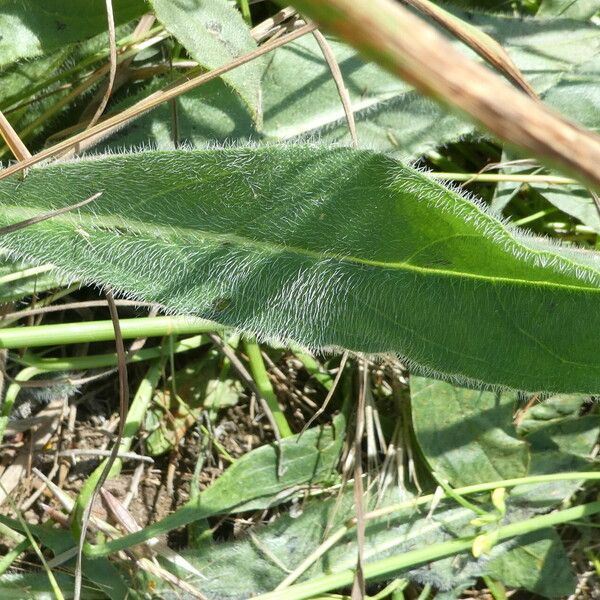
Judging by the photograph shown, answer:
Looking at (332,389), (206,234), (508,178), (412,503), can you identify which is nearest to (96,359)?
(332,389)

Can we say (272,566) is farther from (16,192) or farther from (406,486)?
(16,192)

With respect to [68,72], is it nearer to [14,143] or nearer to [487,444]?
[14,143]

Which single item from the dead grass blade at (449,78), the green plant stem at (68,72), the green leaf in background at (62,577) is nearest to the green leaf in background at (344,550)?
the green leaf in background at (62,577)

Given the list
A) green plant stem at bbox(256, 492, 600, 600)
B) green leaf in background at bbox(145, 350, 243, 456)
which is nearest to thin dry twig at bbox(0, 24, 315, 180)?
green leaf in background at bbox(145, 350, 243, 456)

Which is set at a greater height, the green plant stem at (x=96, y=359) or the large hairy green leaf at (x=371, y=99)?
the large hairy green leaf at (x=371, y=99)

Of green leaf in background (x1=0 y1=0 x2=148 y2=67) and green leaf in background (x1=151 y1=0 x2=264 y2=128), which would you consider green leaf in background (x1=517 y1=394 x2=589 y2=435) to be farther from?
A: green leaf in background (x1=0 y1=0 x2=148 y2=67)

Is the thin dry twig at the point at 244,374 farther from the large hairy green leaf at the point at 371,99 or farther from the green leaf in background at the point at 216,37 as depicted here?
the green leaf in background at the point at 216,37
